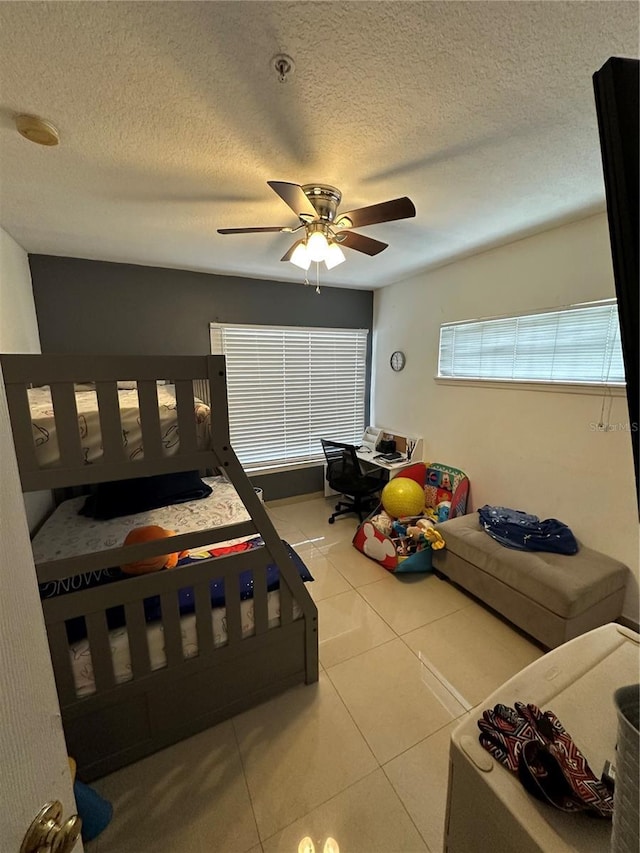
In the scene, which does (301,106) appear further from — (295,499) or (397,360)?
(295,499)

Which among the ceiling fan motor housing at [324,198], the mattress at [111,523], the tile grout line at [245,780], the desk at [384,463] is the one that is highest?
the ceiling fan motor housing at [324,198]

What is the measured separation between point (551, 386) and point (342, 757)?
8.45 ft

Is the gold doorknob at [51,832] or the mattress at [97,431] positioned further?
the mattress at [97,431]

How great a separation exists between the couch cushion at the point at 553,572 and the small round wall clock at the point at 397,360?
2105mm

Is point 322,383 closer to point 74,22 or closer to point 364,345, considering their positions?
point 364,345

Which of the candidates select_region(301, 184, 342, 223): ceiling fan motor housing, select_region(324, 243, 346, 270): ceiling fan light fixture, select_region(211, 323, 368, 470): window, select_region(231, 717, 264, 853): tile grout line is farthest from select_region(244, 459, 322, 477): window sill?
select_region(301, 184, 342, 223): ceiling fan motor housing

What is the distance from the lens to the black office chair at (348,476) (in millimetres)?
3502

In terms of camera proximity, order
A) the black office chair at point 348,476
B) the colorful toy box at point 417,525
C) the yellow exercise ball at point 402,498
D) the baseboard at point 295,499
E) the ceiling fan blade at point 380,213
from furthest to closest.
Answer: the baseboard at point 295,499
the black office chair at point 348,476
the yellow exercise ball at point 402,498
the colorful toy box at point 417,525
the ceiling fan blade at point 380,213

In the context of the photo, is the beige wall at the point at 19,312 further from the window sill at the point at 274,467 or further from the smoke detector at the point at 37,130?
the window sill at the point at 274,467

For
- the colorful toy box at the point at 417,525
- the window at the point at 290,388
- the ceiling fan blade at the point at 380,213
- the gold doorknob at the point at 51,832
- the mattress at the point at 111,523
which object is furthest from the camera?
the window at the point at 290,388

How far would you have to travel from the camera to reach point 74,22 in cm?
93

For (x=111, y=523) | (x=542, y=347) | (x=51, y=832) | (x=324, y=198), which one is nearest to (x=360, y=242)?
(x=324, y=198)

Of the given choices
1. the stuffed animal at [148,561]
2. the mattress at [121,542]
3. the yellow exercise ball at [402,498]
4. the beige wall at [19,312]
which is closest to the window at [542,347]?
the yellow exercise ball at [402,498]

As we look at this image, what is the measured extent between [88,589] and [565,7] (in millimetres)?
2447
